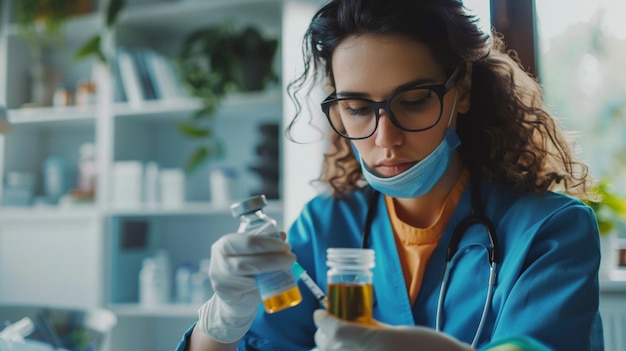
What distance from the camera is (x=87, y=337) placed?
1341 millimetres

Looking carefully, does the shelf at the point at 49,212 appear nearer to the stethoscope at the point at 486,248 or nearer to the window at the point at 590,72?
the stethoscope at the point at 486,248

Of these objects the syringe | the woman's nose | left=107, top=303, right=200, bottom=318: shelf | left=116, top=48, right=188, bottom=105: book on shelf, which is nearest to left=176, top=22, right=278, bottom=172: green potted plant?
left=116, top=48, right=188, bottom=105: book on shelf

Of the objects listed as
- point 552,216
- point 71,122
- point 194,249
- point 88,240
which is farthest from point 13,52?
point 552,216

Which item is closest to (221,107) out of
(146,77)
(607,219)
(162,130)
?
(146,77)

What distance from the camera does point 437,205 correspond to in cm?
115

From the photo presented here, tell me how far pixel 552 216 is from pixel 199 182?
6.53ft

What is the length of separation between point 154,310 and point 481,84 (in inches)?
71.2

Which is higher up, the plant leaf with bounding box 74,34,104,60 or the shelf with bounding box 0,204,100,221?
the plant leaf with bounding box 74,34,104,60

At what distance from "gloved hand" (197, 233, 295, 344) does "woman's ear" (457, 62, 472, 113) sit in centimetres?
52

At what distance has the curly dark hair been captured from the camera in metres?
1.02

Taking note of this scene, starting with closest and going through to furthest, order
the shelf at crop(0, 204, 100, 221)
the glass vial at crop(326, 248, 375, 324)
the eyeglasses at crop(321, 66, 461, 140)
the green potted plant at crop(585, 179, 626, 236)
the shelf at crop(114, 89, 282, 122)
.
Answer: the glass vial at crop(326, 248, 375, 324), the eyeglasses at crop(321, 66, 461, 140), the green potted plant at crop(585, 179, 626, 236), the shelf at crop(114, 89, 282, 122), the shelf at crop(0, 204, 100, 221)

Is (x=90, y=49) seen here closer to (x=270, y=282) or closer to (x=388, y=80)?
(x=388, y=80)

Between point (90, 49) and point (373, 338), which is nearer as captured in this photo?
point (373, 338)

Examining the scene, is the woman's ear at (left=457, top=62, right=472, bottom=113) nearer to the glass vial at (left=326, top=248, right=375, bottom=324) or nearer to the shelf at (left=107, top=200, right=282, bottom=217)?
the glass vial at (left=326, top=248, right=375, bottom=324)
